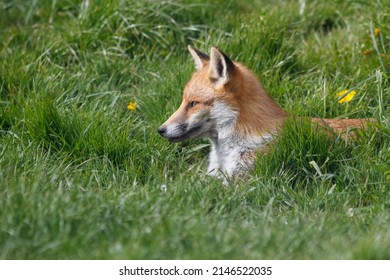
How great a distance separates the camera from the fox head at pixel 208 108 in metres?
6.68

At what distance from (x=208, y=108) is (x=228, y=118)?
0.67 feet

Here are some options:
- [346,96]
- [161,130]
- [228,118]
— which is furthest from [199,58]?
[346,96]

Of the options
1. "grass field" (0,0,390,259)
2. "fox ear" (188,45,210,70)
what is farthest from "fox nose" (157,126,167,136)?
"fox ear" (188,45,210,70)

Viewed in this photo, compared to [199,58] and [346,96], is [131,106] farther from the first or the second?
[346,96]

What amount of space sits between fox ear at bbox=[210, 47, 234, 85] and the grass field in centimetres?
77

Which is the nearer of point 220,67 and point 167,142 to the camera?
point 220,67

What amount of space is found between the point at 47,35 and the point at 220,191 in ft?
12.5

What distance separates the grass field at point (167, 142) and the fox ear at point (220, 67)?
772mm

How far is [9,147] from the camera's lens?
6.50 meters

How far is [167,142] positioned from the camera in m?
7.13

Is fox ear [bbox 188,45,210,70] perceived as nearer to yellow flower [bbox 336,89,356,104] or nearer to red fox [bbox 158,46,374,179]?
red fox [bbox 158,46,374,179]

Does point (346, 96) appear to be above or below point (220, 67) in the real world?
below

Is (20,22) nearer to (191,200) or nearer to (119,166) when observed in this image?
(119,166)

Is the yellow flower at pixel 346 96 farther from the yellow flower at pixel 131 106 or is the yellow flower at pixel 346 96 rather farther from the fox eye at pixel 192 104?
the yellow flower at pixel 131 106
